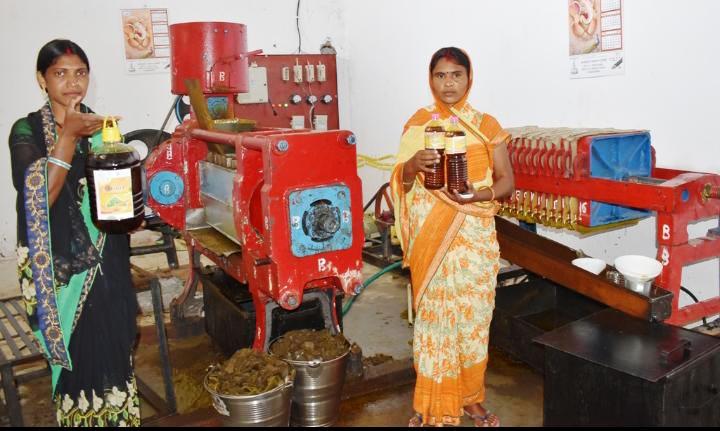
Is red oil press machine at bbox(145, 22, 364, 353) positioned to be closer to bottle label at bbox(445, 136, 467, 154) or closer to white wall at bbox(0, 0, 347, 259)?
bottle label at bbox(445, 136, 467, 154)

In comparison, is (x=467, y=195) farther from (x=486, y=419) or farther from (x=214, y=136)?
(x=214, y=136)

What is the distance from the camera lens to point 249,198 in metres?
2.69

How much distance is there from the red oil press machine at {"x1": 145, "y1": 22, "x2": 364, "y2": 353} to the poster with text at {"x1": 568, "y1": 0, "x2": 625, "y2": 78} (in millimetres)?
1814

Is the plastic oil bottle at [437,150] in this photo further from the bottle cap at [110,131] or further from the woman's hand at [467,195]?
the bottle cap at [110,131]

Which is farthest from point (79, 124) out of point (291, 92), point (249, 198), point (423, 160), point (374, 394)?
point (291, 92)

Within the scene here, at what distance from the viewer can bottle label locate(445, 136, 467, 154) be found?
224 cm

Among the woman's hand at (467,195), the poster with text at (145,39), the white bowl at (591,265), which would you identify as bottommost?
the white bowl at (591,265)

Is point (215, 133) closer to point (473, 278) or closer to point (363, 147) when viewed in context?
point (473, 278)

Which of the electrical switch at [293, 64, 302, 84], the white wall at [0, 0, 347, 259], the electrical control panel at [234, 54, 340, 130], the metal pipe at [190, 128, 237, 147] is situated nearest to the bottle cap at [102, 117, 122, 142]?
the metal pipe at [190, 128, 237, 147]

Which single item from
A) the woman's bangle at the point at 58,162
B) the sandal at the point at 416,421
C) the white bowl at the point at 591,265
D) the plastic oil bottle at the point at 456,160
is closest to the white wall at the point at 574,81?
the white bowl at the point at 591,265

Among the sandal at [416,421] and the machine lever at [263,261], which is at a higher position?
the machine lever at [263,261]

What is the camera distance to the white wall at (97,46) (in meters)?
5.50

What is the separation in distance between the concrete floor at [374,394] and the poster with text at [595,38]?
1.73 meters

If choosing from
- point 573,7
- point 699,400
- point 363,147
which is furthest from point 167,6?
point 699,400
